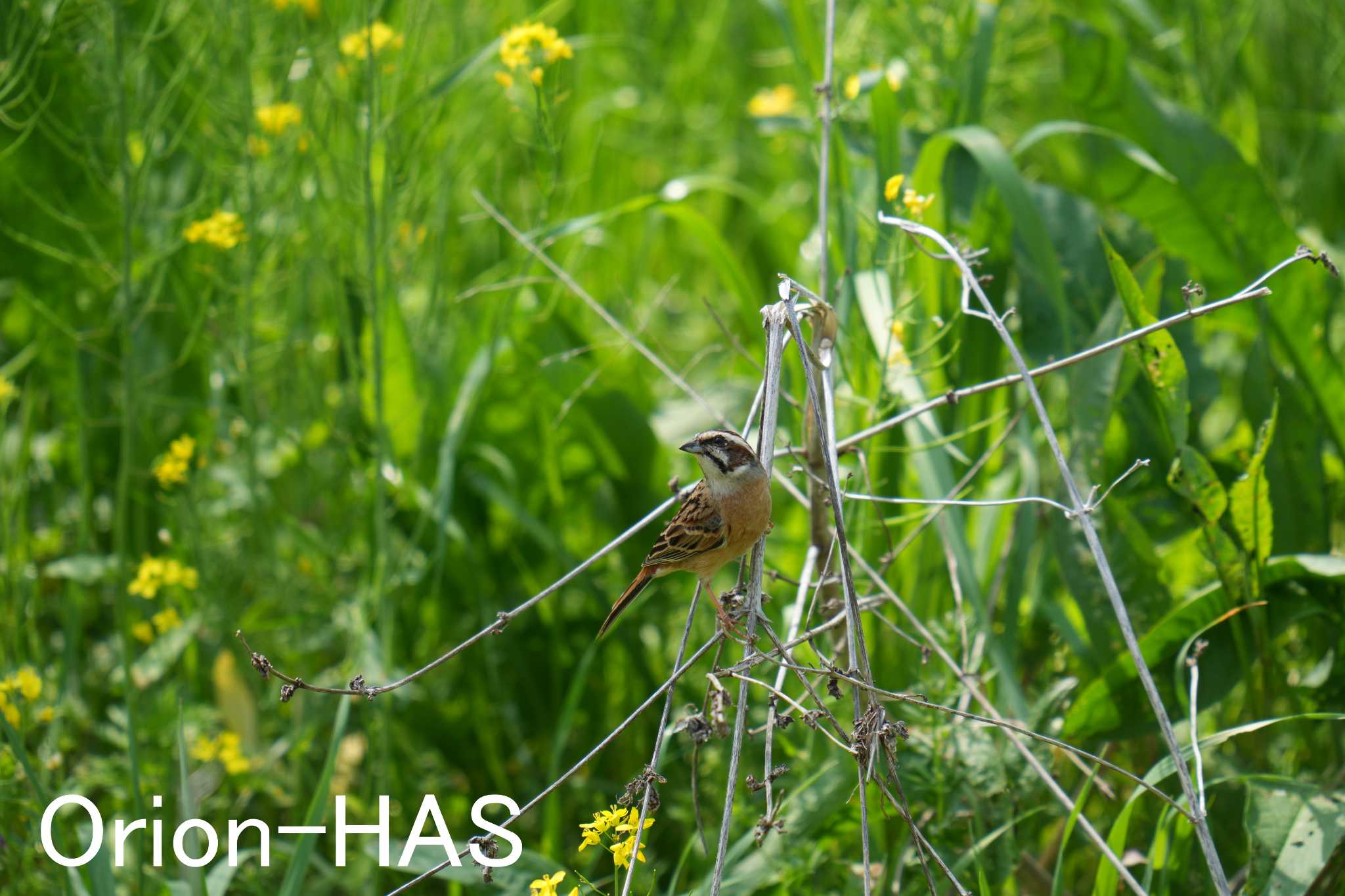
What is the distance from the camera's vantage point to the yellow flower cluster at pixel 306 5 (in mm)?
3334

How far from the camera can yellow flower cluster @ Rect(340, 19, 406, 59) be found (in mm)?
2965

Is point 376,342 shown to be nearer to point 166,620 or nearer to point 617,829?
point 166,620

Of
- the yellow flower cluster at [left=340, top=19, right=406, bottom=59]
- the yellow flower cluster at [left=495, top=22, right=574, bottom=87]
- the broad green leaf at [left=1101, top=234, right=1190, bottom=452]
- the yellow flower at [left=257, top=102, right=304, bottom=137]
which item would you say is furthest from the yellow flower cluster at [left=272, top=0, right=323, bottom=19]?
the broad green leaf at [left=1101, top=234, right=1190, bottom=452]

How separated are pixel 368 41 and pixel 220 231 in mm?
680

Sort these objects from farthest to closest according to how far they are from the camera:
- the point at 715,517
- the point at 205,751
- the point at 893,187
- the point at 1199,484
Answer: the point at 205,751
the point at 1199,484
the point at 893,187
the point at 715,517

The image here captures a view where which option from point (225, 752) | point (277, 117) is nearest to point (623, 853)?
point (225, 752)

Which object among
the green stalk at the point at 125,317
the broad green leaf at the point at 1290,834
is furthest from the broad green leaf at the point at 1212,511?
the green stalk at the point at 125,317

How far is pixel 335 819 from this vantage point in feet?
10.4

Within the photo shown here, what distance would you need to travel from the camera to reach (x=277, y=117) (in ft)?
11.7

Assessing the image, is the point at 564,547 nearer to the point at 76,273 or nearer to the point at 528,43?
the point at 528,43

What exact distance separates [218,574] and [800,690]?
1.94 meters

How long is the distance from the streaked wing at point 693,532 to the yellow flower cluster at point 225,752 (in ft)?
4.48

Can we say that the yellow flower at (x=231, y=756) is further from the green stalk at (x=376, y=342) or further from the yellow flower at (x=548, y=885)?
the yellow flower at (x=548, y=885)

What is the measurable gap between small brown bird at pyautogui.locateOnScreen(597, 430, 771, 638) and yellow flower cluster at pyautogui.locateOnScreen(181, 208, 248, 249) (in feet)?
5.10
